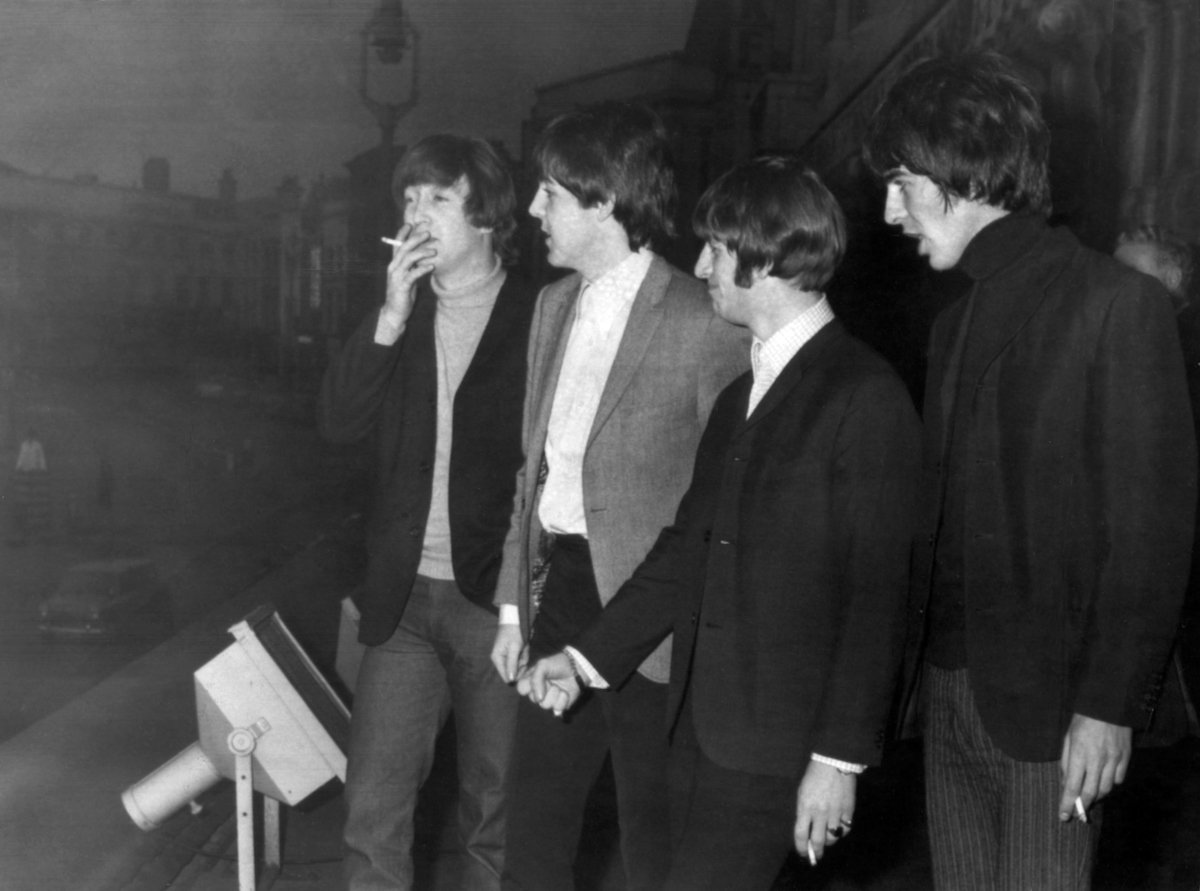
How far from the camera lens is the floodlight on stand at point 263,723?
3.06m

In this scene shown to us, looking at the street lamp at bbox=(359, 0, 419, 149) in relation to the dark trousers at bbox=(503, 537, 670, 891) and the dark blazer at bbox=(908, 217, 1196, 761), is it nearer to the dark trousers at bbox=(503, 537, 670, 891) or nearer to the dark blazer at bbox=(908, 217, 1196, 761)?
the dark trousers at bbox=(503, 537, 670, 891)

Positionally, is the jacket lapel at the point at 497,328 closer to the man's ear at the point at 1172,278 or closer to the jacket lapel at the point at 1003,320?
the jacket lapel at the point at 1003,320

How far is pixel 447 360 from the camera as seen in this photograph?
8.58 ft

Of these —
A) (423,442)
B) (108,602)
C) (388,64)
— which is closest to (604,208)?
(423,442)

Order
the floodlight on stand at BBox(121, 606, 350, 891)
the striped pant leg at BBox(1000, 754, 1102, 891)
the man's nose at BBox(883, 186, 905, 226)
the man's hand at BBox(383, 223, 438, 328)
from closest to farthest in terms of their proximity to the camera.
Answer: the striped pant leg at BBox(1000, 754, 1102, 891), the man's nose at BBox(883, 186, 905, 226), the man's hand at BBox(383, 223, 438, 328), the floodlight on stand at BBox(121, 606, 350, 891)

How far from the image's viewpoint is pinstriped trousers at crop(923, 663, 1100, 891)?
1609 mm

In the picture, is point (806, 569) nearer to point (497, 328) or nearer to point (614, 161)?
point (614, 161)

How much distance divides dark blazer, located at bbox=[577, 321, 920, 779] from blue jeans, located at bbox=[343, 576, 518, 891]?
813 millimetres

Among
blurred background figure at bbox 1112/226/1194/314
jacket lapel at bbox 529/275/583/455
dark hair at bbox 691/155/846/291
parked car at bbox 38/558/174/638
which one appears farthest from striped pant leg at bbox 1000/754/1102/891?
parked car at bbox 38/558/174/638

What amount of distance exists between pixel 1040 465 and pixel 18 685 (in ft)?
18.7

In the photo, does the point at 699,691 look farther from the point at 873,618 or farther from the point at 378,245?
the point at 378,245

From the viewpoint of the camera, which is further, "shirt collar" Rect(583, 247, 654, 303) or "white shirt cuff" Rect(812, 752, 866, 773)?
"shirt collar" Rect(583, 247, 654, 303)

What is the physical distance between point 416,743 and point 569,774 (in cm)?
59

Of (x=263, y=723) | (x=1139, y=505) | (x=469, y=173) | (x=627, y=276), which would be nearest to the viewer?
(x=1139, y=505)
